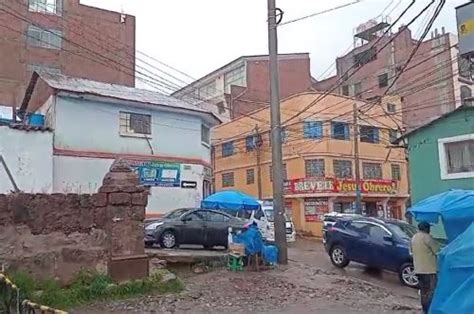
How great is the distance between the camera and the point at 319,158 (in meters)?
35.0

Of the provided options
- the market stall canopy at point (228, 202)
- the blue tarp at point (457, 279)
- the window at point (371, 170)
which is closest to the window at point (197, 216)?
the market stall canopy at point (228, 202)

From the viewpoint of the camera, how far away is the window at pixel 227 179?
41.9 meters

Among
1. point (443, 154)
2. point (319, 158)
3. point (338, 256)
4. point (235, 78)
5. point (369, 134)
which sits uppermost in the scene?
point (235, 78)

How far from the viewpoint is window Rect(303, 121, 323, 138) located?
1396 inches

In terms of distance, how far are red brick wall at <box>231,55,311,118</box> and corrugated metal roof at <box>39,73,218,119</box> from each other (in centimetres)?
2167

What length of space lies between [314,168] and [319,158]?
28.6 inches

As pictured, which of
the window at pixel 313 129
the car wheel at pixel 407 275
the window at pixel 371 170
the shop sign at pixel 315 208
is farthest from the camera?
the window at pixel 371 170

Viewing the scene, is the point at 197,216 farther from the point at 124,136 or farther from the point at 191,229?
the point at 124,136

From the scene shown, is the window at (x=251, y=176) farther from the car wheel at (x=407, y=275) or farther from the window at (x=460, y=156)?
the car wheel at (x=407, y=275)

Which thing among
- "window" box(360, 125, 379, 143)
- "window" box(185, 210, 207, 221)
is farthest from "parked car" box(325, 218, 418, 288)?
"window" box(360, 125, 379, 143)

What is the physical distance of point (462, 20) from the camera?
11820 millimetres

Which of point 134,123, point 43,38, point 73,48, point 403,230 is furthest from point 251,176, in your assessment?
Result: point 403,230

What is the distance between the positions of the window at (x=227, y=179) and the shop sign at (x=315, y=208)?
8.34 metres

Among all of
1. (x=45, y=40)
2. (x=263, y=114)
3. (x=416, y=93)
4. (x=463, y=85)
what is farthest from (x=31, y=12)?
(x=463, y=85)
